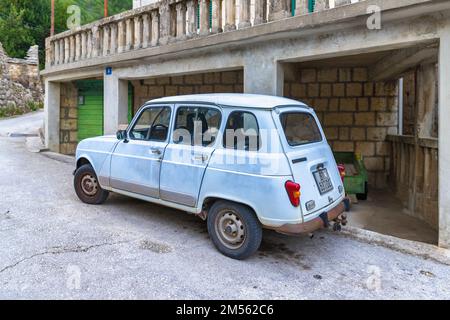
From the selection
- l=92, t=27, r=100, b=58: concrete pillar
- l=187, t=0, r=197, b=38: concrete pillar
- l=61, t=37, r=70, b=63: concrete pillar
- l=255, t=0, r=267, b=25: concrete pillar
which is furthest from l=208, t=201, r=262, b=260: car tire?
l=61, t=37, r=70, b=63: concrete pillar

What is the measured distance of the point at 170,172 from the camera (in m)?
3.98

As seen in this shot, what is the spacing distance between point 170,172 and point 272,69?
2.41 meters

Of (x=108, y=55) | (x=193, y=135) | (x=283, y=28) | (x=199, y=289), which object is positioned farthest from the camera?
(x=108, y=55)

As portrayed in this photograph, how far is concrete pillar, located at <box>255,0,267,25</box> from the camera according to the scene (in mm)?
5164

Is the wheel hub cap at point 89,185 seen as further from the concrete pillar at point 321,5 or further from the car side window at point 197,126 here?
the concrete pillar at point 321,5

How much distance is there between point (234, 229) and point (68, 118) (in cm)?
923

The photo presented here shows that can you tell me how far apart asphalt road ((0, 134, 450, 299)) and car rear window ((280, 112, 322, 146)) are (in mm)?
1269

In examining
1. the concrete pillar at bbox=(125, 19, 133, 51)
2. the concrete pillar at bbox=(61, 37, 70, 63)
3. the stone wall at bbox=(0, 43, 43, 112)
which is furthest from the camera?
the stone wall at bbox=(0, 43, 43, 112)

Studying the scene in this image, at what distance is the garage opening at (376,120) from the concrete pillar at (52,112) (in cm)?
720

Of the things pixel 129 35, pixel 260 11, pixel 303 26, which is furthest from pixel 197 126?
pixel 129 35

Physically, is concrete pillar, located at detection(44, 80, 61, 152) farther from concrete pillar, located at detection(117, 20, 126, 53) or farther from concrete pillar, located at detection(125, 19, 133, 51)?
concrete pillar, located at detection(125, 19, 133, 51)

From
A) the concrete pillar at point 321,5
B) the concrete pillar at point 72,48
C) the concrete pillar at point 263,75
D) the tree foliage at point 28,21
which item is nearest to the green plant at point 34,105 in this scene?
the tree foliage at point 28,21

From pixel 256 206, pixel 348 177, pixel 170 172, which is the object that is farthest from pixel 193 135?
pixel 348 177
